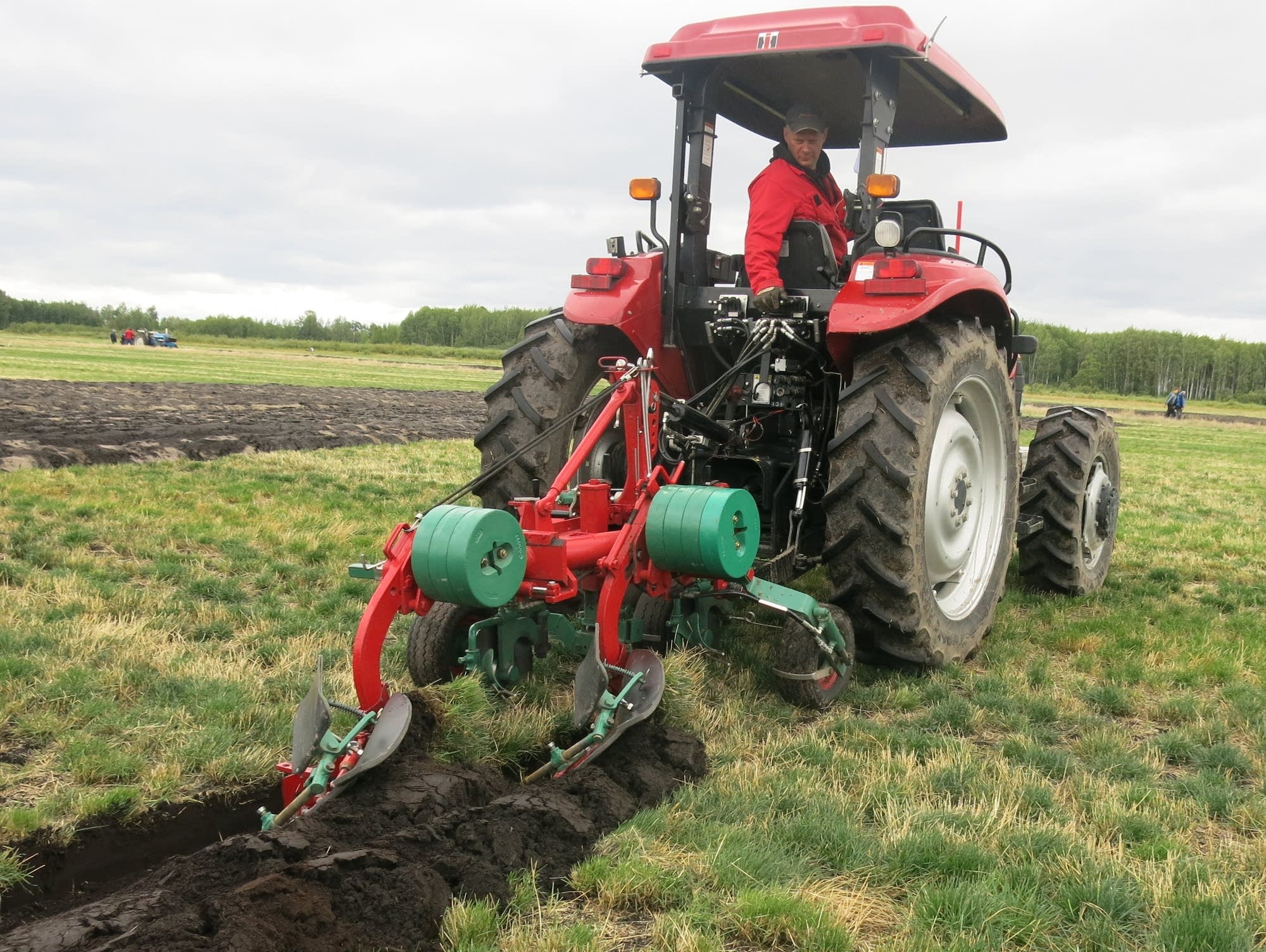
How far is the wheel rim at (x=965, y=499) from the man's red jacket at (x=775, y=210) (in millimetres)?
990

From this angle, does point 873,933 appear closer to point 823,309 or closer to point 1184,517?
point 823,309

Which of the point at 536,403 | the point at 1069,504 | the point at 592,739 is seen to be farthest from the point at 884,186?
the point at 1069,504

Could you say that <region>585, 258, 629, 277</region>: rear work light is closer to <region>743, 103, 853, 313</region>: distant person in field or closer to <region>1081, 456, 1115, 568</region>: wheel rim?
<region>743, 103, 853, 313</region>: distant person in field

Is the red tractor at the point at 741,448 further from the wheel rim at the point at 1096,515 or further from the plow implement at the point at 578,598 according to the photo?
the wheel rim at the point at 1096,515

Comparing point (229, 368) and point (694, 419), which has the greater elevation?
point (694, 419)

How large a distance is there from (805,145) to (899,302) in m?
1.06

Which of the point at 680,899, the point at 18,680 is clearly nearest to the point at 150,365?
the point at 18,680

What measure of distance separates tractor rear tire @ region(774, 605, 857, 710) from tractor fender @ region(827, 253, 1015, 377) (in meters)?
1.11

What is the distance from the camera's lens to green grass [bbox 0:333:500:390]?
26.3 metres

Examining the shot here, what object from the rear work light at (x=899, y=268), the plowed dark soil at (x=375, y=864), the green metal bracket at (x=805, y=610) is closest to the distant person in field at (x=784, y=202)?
the rear work light at (x=899, y=268)

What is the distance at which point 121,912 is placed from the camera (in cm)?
237

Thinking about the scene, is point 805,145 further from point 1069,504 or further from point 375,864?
point 375,864

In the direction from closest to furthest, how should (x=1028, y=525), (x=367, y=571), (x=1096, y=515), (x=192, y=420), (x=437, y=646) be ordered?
(x=367, y=571) < (x=437, y=646) < (x=1028, y=525) < (x=1096, y=515) < (x=192, y=420)

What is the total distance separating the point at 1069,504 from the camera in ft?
20.2
